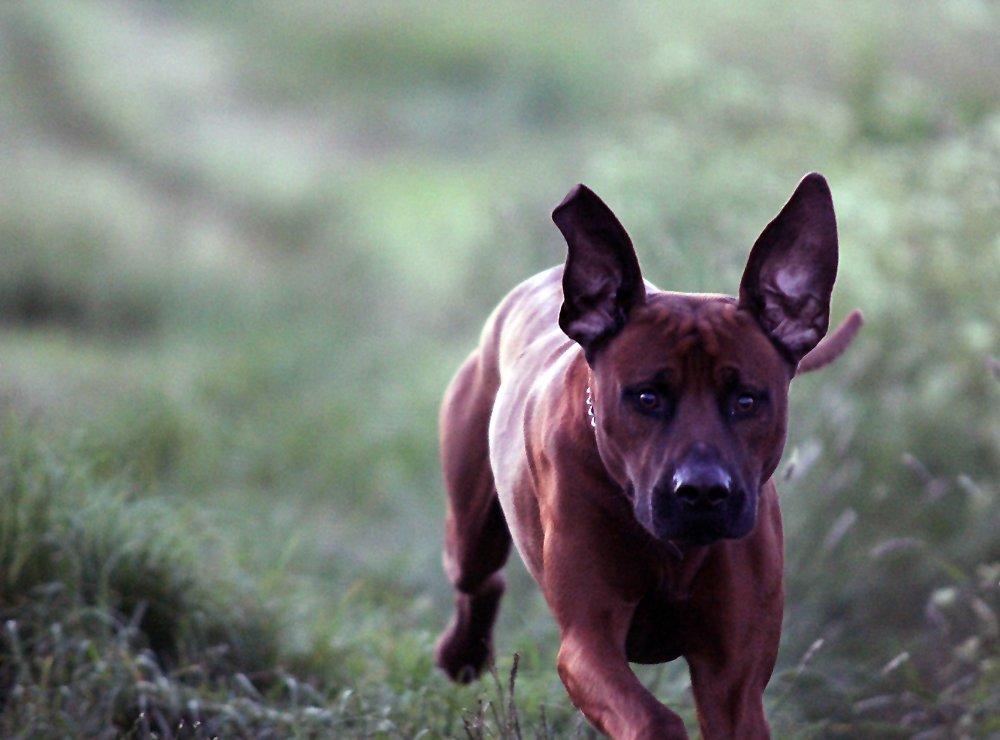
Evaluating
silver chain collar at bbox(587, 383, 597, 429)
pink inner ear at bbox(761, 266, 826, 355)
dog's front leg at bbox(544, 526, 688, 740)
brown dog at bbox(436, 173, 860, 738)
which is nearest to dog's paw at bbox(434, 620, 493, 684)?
brown dog at bbox(436, 173, 860, 738)

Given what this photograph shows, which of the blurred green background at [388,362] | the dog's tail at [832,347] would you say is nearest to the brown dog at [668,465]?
the blurred green background at [388,362]

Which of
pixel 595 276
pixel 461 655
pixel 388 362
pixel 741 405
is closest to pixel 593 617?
pixel 741 405

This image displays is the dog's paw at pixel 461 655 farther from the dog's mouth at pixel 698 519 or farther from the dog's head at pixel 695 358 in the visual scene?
→ the dog's mouth at pixel 698 519

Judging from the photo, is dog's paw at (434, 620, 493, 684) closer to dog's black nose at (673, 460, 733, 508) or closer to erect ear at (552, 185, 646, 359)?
erect ear at (552, 185, 646, 359)

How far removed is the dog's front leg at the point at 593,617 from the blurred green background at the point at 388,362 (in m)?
0.43

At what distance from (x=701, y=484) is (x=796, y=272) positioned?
578mm

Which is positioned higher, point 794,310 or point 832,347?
point 794,310

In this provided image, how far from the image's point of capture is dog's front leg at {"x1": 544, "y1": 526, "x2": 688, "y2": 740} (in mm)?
3355

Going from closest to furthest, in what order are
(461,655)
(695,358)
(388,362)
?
(695,358)
(461,655)
(388,362)

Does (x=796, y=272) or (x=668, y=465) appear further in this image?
(x=796, y=272)

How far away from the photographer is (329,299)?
11.0m

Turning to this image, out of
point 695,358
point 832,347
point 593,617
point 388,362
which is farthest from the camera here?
point 388,362

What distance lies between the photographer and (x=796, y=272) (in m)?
3.48

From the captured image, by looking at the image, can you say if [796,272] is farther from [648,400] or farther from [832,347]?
[832,347]
